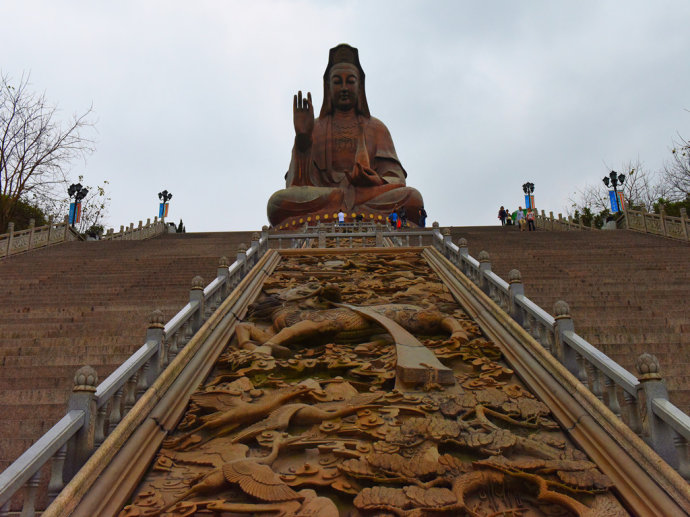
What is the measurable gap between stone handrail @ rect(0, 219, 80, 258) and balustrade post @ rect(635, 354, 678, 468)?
→ 1254cm

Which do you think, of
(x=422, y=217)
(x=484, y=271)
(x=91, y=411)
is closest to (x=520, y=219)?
(x=422, y=217)

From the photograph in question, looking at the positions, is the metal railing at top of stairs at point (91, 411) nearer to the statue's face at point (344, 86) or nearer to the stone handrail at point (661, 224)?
the stone handrail at point (661, 224)

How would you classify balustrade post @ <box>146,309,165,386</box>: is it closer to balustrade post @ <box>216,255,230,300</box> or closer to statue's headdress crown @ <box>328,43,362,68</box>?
balustrade post @ <box>216,255,230,300</box>

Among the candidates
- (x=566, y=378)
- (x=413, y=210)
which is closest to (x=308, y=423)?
(x=566, y=378)

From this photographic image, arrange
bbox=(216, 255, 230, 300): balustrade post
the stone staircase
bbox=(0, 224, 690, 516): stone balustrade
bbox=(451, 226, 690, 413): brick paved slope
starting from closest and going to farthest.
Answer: bbox=(0, 224, 690, 516): stone balustrade < the stone staircase < bbox=(451, 226, 690, 413): brick paved slope < bbox=(216, 255, 230, 300): balustrade post

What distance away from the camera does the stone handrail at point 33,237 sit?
12.6 metres

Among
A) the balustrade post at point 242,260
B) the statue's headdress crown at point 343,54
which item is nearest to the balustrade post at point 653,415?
the balustrade post at point 242,260

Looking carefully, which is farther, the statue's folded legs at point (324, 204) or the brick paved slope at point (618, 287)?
the statue's folded legs at point (324, 204)

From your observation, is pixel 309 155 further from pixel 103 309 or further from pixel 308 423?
pixel 308 423

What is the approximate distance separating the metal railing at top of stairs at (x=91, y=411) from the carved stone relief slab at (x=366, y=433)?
0.40 meters

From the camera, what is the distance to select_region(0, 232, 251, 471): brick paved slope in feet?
14.8

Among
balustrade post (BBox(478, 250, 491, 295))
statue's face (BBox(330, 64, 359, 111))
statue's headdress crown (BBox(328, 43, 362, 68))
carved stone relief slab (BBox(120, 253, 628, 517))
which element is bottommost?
carved stone relief slab (BBox(120, 253, 628, 517))

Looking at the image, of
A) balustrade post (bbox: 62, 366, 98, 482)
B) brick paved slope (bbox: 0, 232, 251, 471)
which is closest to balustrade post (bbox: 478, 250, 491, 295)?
brick paved slope (bbox: 0, 232, 251, 471)

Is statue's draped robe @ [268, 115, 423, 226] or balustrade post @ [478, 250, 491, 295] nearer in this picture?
balustrade post @ [478, 250, 491, 295]
